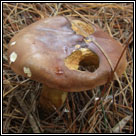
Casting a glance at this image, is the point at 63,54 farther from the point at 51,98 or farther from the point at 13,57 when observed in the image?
the point at 51,98

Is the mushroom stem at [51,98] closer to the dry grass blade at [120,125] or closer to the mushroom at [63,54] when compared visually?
the mushroom at [63,54]

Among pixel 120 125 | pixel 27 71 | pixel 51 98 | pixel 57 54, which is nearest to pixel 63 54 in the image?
pixel 57 54

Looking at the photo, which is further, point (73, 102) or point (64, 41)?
point (73, 102)

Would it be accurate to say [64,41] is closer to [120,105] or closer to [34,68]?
→ [34,68]

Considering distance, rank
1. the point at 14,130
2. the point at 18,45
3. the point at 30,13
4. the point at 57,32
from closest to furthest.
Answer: the point at 18,45 → the point at 57,32 → the point at 14,130 → the point at 30,13

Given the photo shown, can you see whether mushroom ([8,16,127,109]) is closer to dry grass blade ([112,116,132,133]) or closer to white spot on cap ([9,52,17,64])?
white spot on cap ([9,52,17,64])

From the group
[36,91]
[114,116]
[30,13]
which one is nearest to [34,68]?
[36,91]

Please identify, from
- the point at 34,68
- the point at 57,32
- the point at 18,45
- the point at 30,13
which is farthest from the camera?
the point at 30,13

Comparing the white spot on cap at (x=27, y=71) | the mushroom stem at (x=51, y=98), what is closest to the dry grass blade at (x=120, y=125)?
the mushroom stem at (x=51, y=98)

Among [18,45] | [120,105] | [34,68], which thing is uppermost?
[18,45]
